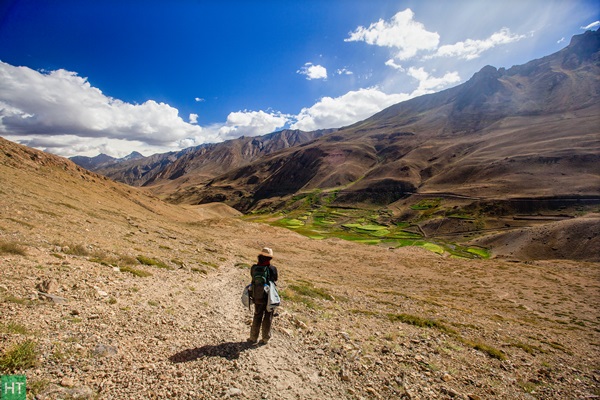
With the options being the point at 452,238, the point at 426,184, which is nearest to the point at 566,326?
the point at 452,238

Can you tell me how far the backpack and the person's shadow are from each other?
1527 mm

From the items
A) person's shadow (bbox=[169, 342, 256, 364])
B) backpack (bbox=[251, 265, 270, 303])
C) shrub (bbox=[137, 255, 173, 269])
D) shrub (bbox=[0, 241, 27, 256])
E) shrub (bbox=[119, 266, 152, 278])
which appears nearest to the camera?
person's shadow (bbox=[169, 342, 256, 364])

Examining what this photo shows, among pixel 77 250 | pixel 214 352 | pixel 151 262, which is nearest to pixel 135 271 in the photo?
pixel 151 262

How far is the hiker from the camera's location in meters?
8.76

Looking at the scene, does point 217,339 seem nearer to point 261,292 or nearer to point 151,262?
point 261,292

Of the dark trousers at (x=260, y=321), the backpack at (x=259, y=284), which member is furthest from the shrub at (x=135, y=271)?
the backpack at (x=259, y=284)

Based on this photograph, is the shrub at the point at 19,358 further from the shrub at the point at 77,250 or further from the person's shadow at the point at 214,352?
the shrub at the point at 77,250

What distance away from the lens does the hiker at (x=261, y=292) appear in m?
8.76

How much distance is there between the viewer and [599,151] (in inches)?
4899

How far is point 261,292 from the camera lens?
8.73m

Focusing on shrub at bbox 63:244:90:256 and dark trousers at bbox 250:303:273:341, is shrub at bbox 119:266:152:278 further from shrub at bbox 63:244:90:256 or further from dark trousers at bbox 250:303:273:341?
dark trousers at bbox 250:303:273:341

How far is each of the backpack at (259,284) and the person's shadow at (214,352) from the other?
1527 mm

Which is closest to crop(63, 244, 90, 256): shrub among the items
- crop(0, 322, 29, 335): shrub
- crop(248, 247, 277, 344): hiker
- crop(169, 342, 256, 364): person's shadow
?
crop(0, 322, 29, 335): shrub

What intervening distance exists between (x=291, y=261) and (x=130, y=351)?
105ft
